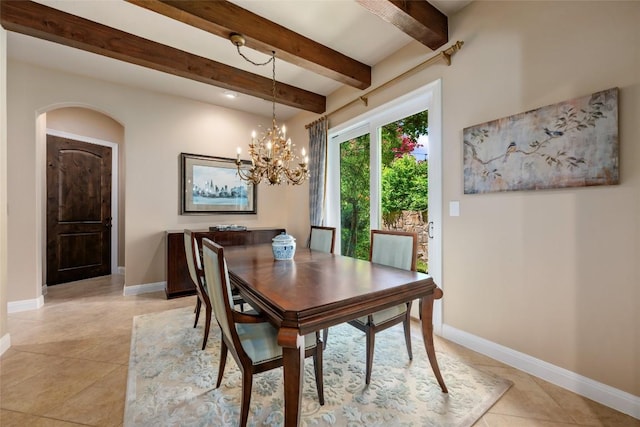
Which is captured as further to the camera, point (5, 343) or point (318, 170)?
point (318, 170)

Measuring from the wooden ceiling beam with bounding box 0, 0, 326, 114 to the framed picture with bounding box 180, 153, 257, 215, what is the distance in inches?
51.7

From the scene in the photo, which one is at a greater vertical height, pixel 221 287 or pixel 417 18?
pixel 417 18

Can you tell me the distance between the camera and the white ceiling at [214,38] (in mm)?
2270

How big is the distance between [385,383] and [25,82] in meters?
4.70

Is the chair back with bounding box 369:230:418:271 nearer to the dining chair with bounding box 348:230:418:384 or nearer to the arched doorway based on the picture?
the dining chair with bounding box 348:230:418:384

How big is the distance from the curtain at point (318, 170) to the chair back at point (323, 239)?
81 centimetres

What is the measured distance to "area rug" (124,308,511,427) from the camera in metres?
1.47

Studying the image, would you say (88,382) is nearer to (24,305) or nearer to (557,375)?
(24,305)

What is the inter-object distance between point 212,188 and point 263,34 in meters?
2.45

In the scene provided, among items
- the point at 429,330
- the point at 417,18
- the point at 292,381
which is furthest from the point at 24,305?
the point at 417,18

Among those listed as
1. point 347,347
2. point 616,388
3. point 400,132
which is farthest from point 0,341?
point 616,388

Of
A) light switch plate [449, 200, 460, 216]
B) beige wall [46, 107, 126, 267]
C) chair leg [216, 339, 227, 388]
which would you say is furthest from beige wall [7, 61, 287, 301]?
light switch plate [449, 200, 460, 216]

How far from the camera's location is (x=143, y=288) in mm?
3719

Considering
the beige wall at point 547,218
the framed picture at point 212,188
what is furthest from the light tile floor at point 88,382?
the framed picture at point 212,188
